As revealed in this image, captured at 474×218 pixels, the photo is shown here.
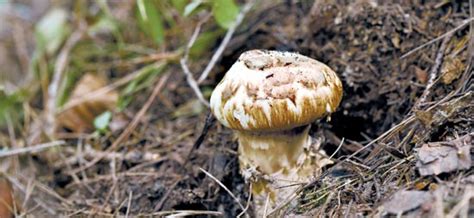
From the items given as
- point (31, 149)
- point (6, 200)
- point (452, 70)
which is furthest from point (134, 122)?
point (452, 70)

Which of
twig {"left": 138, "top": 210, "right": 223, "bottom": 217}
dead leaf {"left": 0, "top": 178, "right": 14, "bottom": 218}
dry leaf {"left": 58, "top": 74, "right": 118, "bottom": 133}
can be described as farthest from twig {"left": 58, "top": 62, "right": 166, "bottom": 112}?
twig {"left": 138, "top": 210, "right": 223, "bottom": 217}

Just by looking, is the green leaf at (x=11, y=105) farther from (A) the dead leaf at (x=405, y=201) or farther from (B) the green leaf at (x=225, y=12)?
(A) the dead leaf at (x=405, y=201)

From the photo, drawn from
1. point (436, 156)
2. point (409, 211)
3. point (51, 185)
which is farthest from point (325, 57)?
point (51, 185)

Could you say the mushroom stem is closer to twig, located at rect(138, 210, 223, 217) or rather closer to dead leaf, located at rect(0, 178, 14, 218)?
twig, located at rect(138, 210, 223, 217)

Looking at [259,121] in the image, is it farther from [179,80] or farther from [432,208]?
[179,80]

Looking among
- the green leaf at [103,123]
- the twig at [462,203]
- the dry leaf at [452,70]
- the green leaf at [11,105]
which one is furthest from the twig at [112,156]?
the twig at [462,203]

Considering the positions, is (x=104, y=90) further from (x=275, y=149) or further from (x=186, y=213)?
(x=275, y=149)
